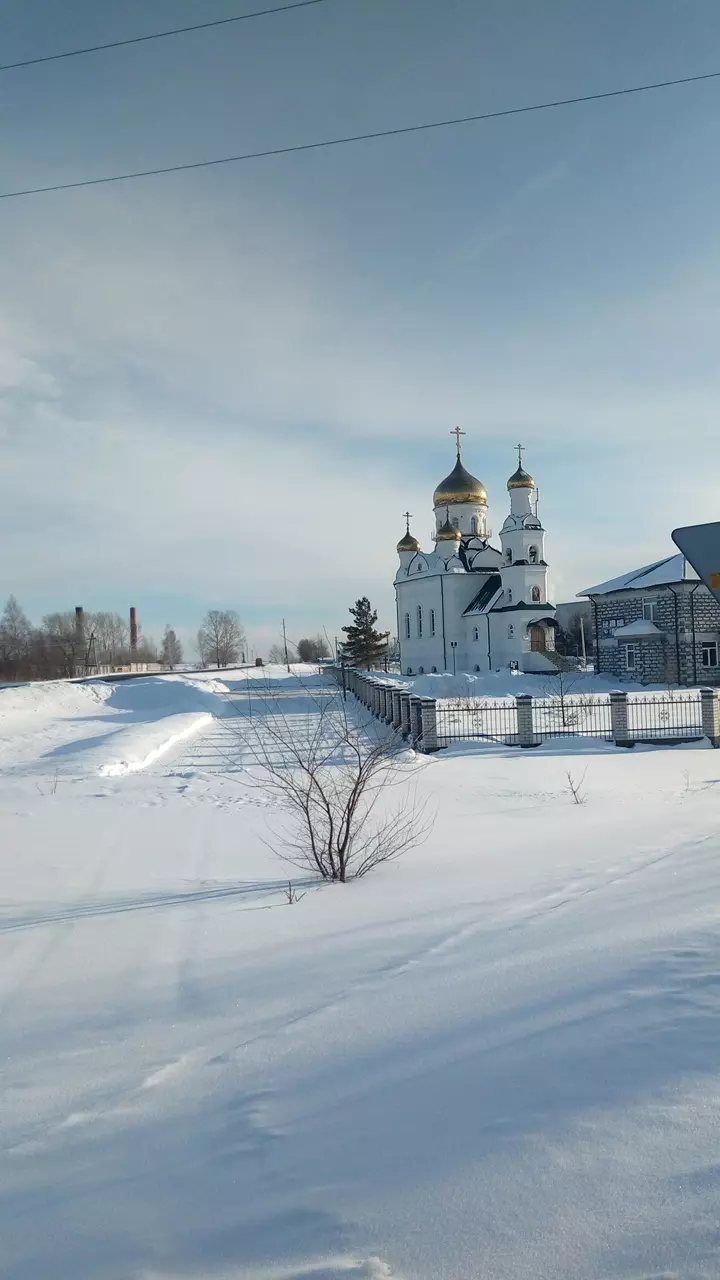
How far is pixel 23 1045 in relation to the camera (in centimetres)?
372

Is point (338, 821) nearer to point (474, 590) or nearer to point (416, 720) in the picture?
point (416, 720)

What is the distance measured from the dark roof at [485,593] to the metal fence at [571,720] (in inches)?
940

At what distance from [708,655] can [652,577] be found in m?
4.08

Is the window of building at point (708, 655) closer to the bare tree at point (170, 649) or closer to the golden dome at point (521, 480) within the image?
the golden dome at point (521, 480)

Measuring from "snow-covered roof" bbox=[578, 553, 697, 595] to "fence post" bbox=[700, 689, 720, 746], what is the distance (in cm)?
1682

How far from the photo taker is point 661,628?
3534 centimetres

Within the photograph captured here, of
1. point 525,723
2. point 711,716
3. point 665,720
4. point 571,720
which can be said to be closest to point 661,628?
point 665,720

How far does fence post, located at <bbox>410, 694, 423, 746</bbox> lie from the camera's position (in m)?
18.9

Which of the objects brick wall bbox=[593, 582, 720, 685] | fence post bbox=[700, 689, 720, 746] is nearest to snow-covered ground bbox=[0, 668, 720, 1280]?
fence post bbox=[700, 689, 720, 746]

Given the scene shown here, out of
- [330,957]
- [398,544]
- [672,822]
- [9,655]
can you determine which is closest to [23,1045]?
[330,957]

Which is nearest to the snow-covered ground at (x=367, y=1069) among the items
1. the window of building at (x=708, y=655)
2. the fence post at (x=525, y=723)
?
the fence post at (x=525, y=723)

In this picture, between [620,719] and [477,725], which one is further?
[477,725]

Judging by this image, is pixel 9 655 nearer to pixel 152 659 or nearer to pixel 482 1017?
pixel 152 659

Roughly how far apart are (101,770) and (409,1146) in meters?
→ 13.5
